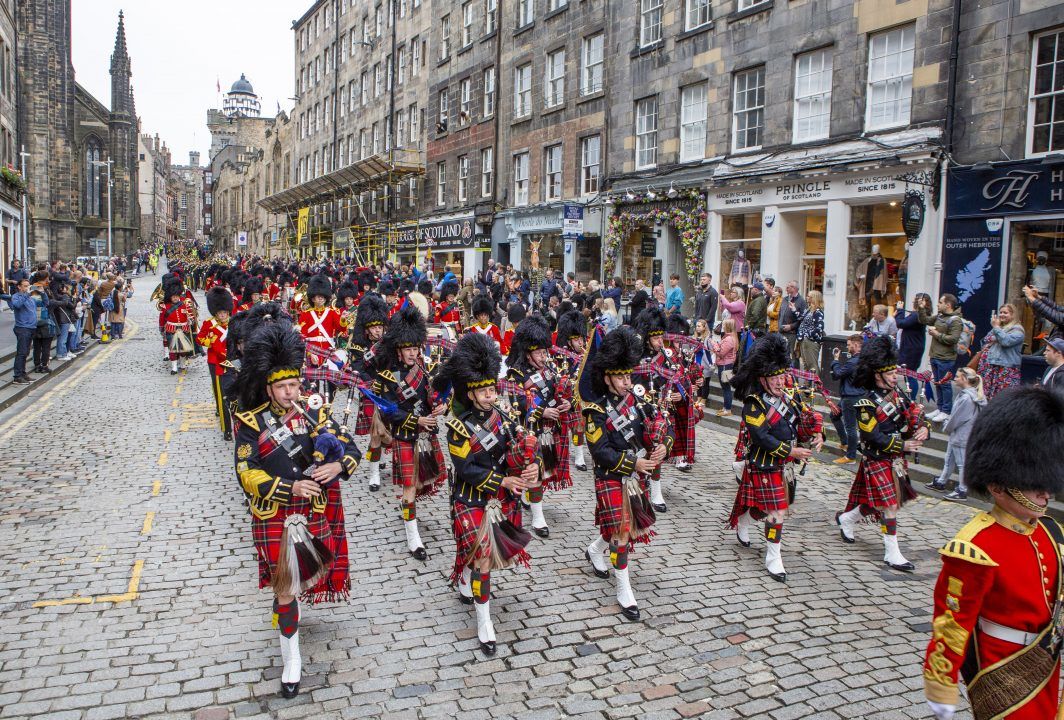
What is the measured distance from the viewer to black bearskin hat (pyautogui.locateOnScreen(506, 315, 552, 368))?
327 inches

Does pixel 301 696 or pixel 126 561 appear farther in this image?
pixel 126 561

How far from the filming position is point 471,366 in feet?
18.5

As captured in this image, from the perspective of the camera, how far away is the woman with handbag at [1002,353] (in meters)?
10.3

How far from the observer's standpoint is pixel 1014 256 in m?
13.3

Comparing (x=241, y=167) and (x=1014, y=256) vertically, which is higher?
(x=241, y=167)

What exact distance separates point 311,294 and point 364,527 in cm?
517

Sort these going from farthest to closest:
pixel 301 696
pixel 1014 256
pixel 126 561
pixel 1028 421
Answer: pixel 1014 256
pixel 126 561
pixel 301 696
pixel 1028 421

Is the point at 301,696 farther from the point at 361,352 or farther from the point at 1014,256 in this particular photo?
the point at 1014,256

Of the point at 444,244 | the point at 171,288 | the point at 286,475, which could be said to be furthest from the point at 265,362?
the point at 444,244

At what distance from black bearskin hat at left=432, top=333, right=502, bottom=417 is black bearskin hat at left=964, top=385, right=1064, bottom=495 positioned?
10.5 feet

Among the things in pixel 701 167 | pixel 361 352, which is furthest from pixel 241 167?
pixel 361 352

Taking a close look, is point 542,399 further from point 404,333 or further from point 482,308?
point 482,308

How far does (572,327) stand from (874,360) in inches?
134

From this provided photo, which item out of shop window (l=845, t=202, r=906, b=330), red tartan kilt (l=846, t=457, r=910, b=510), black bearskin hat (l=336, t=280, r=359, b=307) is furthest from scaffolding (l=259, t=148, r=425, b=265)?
red tartan kilt (l=846, t=457, r=910, b=510)
